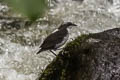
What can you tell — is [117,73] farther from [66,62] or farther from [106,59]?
[66,62]

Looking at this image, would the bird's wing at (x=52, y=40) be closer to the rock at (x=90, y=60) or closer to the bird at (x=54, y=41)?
the bird at (x=54, y=41)

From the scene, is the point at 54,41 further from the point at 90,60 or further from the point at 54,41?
the point at 90,60

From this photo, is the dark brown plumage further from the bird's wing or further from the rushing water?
the rushing water

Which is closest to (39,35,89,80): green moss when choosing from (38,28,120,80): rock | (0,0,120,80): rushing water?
(38,28,120,80): rock

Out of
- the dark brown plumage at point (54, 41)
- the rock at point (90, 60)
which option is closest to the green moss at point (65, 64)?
the rock at point (90, 60)


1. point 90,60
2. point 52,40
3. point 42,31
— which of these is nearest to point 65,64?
point 90,60
